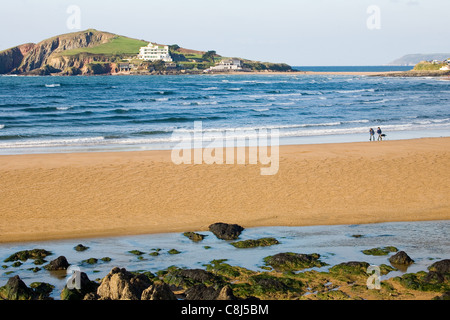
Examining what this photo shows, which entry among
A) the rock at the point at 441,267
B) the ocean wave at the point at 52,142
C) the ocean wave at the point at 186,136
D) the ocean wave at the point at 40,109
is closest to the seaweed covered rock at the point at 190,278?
the rock at the point at 441,267

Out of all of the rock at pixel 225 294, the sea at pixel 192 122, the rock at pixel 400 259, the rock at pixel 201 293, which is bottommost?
the rock at pixel 400 259

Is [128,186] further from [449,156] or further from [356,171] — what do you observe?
[449,156]

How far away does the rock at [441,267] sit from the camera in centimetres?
946

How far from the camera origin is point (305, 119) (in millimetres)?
40812

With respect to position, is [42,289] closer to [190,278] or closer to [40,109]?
[190,278]

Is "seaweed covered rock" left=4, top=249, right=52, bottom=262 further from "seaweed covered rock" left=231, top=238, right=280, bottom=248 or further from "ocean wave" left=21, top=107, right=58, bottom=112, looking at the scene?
"ocean wave" left=21, top=107, right=58, bottom=112

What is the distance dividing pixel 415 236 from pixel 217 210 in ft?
17.9

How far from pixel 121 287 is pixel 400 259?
5.63 meters

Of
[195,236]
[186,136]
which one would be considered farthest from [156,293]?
[186,136]

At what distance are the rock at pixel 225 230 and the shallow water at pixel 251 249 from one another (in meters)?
0.14

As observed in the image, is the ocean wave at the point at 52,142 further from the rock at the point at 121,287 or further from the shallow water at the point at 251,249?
the rock at the point at 121,287

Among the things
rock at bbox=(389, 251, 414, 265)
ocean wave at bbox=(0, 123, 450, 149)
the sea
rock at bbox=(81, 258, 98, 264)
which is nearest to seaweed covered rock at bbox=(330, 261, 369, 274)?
rock at bbox=(389, 251, 414, 265)

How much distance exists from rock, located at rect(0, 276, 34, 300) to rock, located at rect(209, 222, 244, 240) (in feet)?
16.1
